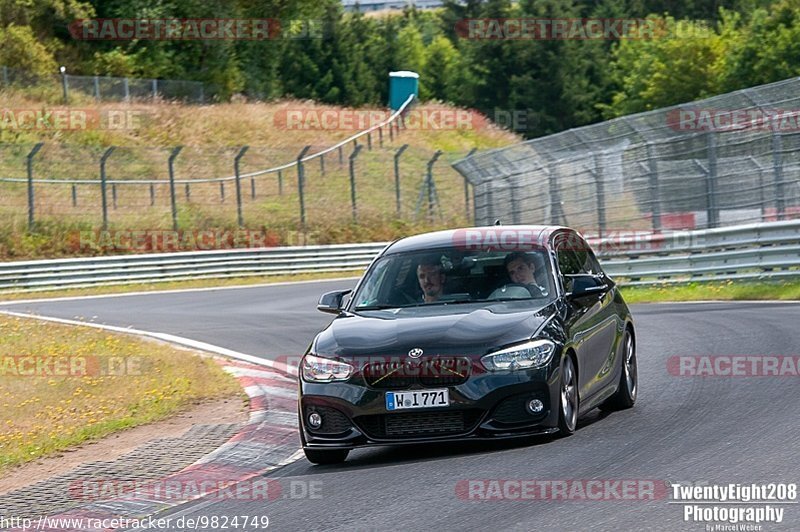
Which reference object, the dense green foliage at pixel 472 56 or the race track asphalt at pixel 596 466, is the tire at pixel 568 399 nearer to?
the race track asphalt at pixel 596 466

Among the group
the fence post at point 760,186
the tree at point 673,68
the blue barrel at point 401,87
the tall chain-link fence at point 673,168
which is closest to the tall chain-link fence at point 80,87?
the blue barrel at point 401,87

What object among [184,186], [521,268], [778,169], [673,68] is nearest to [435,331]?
[521,268]

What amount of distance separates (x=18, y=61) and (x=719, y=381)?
1951 inches

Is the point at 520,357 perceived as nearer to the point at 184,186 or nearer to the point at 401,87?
the point at 184,186

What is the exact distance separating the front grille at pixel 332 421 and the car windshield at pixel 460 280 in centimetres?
115

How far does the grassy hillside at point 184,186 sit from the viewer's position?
3684 cm

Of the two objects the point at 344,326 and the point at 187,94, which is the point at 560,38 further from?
the point at 344,326

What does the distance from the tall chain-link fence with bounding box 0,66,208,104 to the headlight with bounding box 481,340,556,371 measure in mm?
45554

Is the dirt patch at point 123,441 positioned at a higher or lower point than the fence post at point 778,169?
lower

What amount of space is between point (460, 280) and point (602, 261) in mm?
16342

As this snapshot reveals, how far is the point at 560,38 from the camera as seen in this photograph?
9338cm

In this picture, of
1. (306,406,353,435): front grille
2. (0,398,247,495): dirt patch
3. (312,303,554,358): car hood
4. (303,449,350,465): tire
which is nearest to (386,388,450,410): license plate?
(312,303,554,358): car hood

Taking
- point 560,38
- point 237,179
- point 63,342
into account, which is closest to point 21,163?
point 237,179

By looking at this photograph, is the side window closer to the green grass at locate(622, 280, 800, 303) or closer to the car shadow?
the car shadow
